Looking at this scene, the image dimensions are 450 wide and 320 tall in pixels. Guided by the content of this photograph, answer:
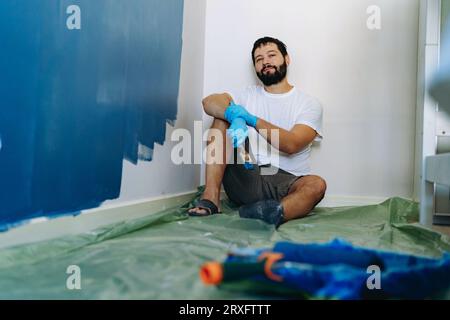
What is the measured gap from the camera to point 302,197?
143cm

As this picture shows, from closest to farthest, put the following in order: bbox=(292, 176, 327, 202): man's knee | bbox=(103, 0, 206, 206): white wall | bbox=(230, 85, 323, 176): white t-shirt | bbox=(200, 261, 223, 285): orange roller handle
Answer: bbox=(200, 261, 223, 285): orange roller handle
bbox=(103, 0, 206, 206): white wall
bbox=(292, 176, 327, 202): man's knee
bbox=(230, 85, 323, 176): white t-shirt

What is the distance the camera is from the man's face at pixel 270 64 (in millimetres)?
1734

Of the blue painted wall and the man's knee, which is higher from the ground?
the blue painted wall

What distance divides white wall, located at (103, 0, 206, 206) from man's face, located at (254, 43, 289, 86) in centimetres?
29

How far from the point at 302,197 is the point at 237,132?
315mm

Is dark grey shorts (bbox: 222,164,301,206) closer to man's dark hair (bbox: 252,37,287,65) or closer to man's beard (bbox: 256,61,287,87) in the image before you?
man's beard (bbox: 256,61,287,87)

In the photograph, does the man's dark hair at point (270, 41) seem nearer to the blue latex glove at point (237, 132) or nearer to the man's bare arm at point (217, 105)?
the man's bare arm at point (217, 105)

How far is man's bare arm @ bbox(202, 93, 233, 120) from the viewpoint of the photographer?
4.99 feet

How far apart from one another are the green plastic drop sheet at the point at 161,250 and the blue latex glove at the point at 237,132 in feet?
0.85

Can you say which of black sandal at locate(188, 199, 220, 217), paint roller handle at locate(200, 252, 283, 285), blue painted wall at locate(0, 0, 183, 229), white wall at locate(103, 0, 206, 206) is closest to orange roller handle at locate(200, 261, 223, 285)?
paint roller handle at locate(200, 252, 283, 285)

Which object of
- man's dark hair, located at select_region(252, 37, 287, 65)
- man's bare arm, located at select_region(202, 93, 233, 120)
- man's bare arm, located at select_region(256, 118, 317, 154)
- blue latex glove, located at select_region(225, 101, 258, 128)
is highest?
man's dark hair, located at select_region(252, 37, 287, 65)

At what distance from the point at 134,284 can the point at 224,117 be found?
3.08 ft

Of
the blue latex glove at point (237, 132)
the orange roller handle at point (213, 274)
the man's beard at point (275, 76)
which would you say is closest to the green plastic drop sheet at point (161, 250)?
the orange roller handle at point (213, 274)

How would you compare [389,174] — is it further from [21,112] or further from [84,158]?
[21,112]
